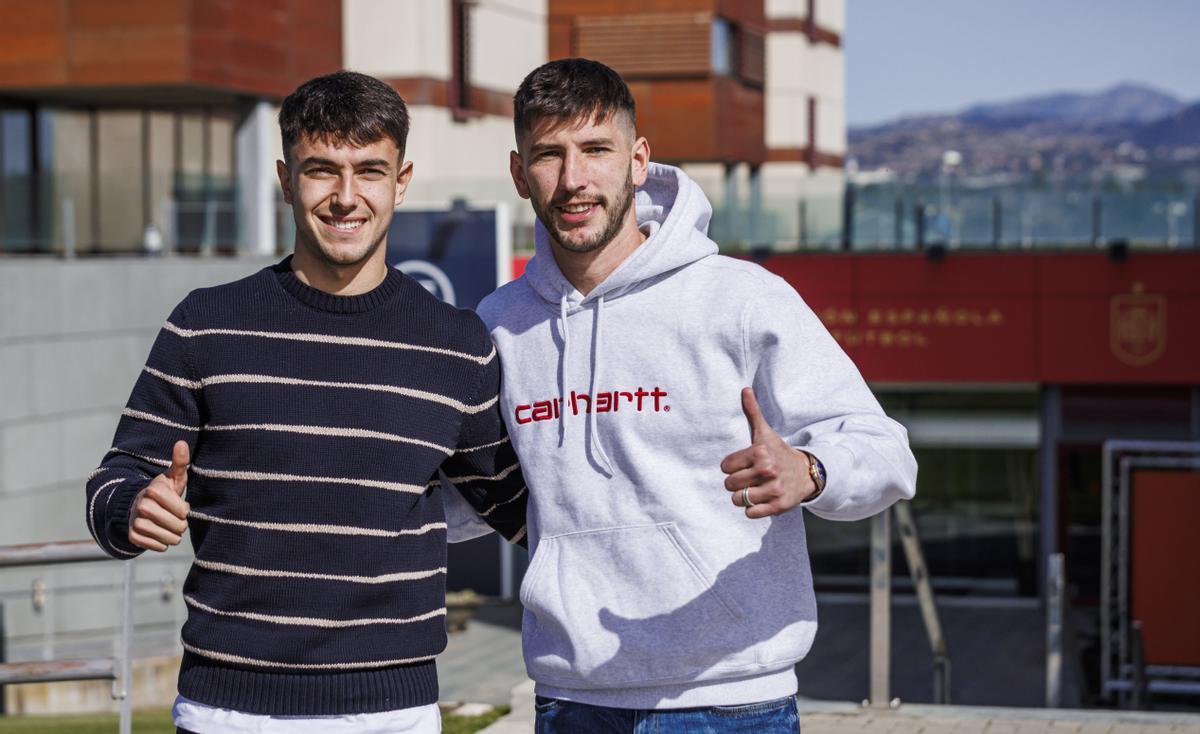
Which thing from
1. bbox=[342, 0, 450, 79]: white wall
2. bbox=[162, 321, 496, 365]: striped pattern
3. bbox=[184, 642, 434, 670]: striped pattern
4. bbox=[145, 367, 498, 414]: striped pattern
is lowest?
bbox=[184, 642, 434, 670]: striped pattern

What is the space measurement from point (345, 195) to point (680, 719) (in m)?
1.26

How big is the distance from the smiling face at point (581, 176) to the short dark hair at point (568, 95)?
0.6 inches

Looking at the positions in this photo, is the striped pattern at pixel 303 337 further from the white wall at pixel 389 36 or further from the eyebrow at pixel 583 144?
the white wall at pixel 389 36

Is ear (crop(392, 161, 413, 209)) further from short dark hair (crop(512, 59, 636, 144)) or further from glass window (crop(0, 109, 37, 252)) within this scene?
glass window (crop(0, 109, 37, 252))

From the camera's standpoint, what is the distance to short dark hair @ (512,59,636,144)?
3.48 m

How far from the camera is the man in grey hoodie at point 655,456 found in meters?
3.43

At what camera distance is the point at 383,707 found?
10.9 feet

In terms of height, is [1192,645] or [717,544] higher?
[717,544]

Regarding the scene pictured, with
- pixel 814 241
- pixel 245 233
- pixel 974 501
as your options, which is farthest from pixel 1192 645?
pixel 245 233

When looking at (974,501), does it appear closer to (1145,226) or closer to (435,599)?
(1145,226)

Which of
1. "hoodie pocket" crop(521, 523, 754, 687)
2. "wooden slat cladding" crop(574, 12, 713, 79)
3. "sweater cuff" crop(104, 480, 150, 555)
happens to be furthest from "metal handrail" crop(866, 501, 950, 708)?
"wooden slat cladding" crop(574, 12, 713, 79)

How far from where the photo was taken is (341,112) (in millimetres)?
3357

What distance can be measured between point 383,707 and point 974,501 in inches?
882

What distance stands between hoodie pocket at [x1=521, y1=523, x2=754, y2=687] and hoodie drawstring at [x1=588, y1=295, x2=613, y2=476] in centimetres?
14
